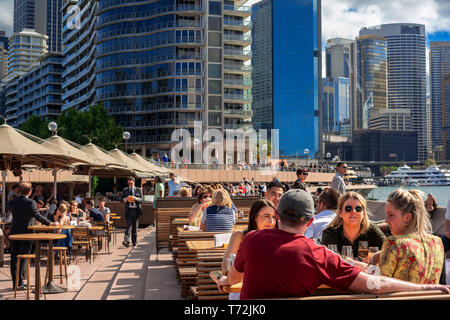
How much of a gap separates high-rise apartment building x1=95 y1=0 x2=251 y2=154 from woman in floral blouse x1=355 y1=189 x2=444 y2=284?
71306 mm

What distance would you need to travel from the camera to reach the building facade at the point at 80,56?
89.3 meters

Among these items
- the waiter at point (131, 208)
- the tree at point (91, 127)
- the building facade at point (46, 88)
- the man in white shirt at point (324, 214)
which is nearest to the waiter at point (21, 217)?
the man in white shirt at point (324, 214)

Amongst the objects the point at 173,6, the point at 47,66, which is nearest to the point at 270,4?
the point at 47,66

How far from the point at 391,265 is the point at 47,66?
121971mm

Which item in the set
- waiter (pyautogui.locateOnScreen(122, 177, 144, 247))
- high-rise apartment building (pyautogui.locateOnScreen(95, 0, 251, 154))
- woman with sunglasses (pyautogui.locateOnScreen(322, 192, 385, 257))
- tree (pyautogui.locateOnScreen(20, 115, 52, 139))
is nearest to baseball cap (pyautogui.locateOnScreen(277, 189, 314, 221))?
woman with sunglasses (pyautogui.locateOnScreen(322, 192, 385, 257))

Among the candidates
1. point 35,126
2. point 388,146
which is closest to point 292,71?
point 388,146

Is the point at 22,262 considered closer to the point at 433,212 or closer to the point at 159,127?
the point at 433,212

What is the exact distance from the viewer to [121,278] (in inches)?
352

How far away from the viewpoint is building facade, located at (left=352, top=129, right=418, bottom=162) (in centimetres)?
18575

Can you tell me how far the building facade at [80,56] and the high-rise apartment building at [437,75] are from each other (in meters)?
101

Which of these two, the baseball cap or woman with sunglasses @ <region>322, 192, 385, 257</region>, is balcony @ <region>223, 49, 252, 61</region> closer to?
woman with sunglasses @ <region>322, 192, 385, 257</region>

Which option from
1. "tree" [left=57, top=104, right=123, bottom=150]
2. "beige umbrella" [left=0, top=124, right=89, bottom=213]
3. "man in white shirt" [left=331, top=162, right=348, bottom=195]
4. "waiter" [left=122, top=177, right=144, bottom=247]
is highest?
"tree" [left=57, top=104, right=123, bottom=150]
